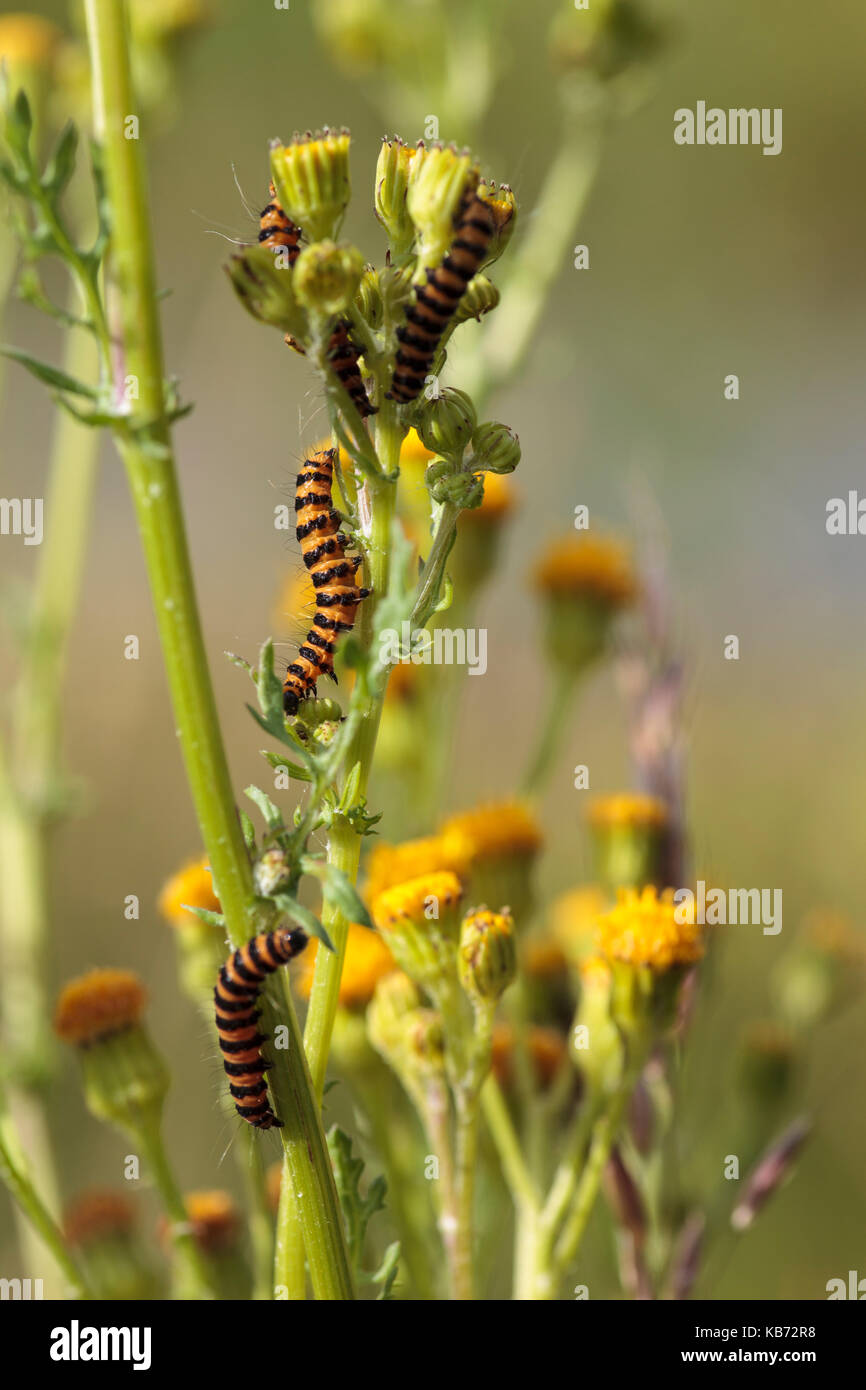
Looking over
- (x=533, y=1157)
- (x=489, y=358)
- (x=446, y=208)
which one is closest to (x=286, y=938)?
(x=446, y=208)

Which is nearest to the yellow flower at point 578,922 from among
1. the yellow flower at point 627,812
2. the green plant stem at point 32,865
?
the yellow flower at point 627,812

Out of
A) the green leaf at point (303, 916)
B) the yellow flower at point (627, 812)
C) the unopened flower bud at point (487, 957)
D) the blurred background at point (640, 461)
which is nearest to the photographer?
the green leaf at point (303, 916)

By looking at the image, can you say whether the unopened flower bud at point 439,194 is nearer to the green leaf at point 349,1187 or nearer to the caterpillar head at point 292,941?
the caterpillar head at point 292,941

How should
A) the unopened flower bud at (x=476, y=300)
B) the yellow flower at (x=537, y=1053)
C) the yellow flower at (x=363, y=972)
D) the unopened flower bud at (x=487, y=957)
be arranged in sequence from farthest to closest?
1. the yellow flower at (x=537, y=1053)
2. the yellow flower at (x=363, y=972)
3. the unopened flower bud at (x=487, y=957)
4. the unopened flower bud at (x=476, y=300)

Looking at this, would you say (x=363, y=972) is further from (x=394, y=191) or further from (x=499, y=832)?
(x=394, y=191)

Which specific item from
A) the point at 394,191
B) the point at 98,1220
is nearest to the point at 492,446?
the point at 394,191

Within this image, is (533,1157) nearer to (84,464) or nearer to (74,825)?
(84,464)
